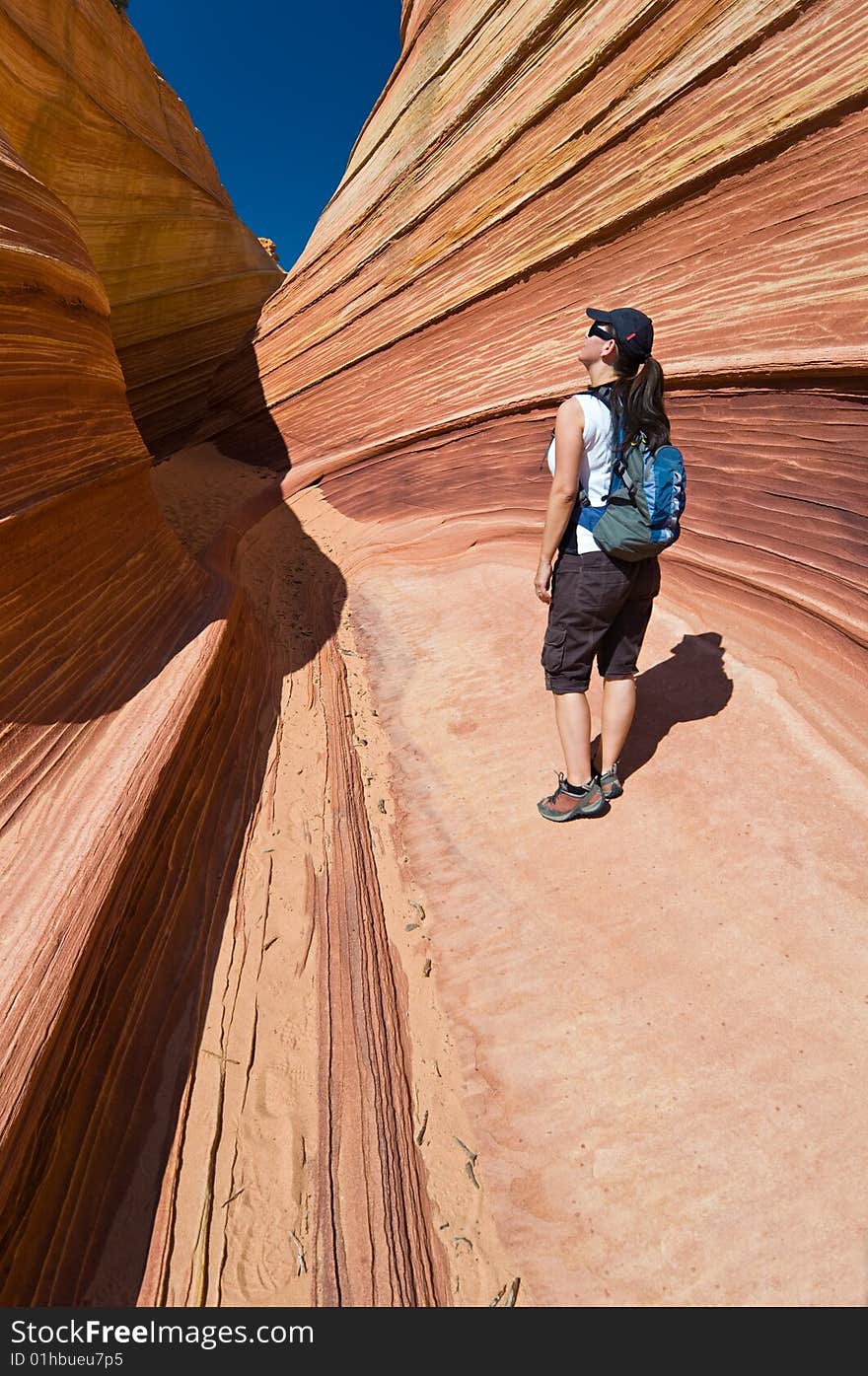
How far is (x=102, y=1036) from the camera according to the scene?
1742mm

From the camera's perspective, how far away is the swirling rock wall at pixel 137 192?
17.7 feet

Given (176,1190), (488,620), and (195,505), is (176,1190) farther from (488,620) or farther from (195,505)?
(195,505)

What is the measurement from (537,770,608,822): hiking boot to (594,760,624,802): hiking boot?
0.20ft

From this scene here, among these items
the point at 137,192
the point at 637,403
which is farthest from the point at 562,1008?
the point at 137,192

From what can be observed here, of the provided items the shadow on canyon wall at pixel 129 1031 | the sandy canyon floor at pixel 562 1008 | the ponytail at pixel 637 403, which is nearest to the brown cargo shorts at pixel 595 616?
the ponytail at pixel 637 403

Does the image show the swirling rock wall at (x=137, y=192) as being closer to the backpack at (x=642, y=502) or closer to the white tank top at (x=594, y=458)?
the white tank top at (x=594, y=458)

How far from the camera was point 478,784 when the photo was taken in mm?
2834

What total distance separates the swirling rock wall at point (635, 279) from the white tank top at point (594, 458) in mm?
1144

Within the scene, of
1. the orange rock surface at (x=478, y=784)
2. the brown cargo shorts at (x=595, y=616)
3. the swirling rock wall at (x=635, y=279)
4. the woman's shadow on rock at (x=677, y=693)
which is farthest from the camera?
the swirling rock wall at (x=635, y=279)

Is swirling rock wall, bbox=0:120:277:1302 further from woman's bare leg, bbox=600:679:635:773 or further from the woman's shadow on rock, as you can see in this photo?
the woman's shadow on rock

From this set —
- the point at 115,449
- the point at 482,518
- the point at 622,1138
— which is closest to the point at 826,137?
the point at 482,518

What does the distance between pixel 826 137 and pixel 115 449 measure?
358cm

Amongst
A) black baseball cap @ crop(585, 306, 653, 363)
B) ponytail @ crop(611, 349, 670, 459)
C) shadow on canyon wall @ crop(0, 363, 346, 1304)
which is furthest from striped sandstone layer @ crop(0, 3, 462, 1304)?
black baseball cap @ crop(585, 306, 653, 363)

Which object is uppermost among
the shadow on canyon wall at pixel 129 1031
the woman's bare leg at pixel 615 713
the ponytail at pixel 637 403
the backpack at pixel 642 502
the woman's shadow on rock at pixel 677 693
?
the ponytail at pixel 637 403
